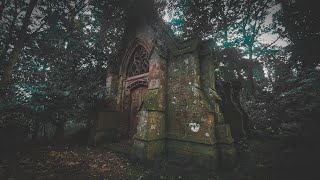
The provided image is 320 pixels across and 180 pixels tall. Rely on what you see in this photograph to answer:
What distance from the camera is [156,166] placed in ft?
17.7

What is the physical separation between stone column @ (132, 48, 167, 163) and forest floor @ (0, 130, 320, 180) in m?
0.45

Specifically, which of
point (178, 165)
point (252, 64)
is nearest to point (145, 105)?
point (178, 165)

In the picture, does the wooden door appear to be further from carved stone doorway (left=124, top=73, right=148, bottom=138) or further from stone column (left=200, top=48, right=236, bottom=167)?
stone column (left=200, top=48, right=236, bottom=167)

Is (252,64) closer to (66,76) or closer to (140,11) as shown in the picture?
(140,11)

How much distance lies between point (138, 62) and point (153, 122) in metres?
4.67

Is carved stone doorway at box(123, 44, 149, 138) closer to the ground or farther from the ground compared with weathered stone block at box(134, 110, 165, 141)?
farther from the ground

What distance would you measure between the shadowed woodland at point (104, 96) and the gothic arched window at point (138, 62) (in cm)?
113

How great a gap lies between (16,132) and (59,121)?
5.05 ft

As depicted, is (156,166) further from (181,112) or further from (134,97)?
(134,97)

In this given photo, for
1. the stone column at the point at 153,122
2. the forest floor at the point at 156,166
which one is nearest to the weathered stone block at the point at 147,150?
the stone column at the point at 153,122

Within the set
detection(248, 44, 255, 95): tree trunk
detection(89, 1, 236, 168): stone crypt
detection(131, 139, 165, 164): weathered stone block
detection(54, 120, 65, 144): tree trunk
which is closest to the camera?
detection(89, 1, 236, 168): stone crypt

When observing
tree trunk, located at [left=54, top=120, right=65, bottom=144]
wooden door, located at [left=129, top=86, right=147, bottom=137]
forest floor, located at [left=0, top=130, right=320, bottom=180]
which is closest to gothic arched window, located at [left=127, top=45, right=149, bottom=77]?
wooden door, located at [left=129, top=86, right=147, bottom=137]

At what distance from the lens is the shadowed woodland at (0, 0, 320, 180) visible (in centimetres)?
482

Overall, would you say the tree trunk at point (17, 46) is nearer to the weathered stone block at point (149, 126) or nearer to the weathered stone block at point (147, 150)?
the weathered stone block at point (149, 126)
